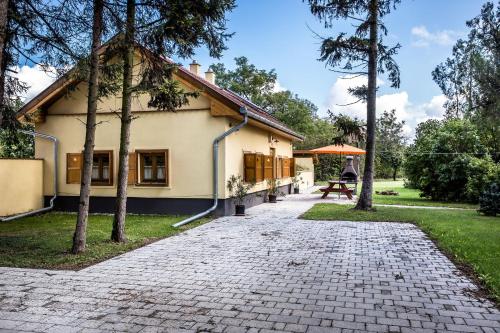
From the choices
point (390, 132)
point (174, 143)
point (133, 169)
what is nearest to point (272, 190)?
point (174, 143)

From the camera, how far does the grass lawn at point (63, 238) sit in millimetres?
6738

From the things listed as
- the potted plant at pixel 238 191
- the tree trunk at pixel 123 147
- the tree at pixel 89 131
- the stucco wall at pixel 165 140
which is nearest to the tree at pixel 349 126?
the stucco wall at pixel 165 140

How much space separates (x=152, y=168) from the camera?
42.5 feet

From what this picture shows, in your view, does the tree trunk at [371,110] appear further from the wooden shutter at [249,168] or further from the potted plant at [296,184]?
the potted plant at [296,184]

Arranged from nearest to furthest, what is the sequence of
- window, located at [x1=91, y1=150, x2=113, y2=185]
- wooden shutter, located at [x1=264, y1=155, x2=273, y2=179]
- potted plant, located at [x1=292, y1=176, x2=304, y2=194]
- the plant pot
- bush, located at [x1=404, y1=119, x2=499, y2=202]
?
the plant pot
window, located at [x1=91, y1=150, x2=113, y2=185]
wooden shutter, located at [x1=264, y1=155, x2=273, y2=179]
bush, located at [x1=404, y1=119, x2=499, y2=202]
potted plant, located at [x1=292, y1=176, x2=304, y2=194]

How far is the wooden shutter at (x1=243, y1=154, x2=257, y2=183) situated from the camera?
1360cm

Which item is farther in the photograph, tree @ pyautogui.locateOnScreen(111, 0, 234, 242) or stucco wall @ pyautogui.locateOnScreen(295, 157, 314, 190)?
stucco wall @ pyautogui.locateOnScreen(295, 157, 314, 190)

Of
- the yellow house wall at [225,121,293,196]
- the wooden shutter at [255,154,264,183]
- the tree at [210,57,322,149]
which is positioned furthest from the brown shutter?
the tree at [210,57,322,149]

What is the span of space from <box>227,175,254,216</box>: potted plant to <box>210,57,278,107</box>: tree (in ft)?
80.2

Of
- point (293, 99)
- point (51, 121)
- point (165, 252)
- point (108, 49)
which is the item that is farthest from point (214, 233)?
point (293, 99)

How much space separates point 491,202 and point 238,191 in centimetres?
752

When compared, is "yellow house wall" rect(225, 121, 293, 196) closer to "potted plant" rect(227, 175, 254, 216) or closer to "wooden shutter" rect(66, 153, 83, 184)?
"potted plant" rect(227, 175, 254, 216)

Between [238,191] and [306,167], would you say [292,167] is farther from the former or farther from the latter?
[238,191]

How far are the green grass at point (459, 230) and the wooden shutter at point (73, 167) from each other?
746 cm
